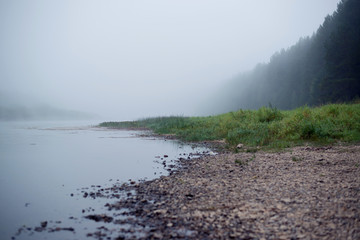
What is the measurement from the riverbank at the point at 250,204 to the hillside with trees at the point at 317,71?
2514 centimetres

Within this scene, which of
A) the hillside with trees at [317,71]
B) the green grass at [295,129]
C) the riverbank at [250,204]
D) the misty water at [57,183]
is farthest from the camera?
the hillside with trees at [317,71]

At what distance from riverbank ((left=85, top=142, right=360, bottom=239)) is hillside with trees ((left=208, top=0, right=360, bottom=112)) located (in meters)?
25.1

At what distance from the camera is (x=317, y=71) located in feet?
205

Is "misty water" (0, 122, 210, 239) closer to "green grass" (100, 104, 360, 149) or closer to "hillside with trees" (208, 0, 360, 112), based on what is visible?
"green grass" (100, 104, 360, 149)

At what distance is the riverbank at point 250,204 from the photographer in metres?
5.27

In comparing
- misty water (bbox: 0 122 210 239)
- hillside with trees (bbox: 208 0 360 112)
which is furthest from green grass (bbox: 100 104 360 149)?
hillside with trees (bbox: 208 0 360 112)

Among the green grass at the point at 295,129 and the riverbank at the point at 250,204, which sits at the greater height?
the green grass at the point at 295,129

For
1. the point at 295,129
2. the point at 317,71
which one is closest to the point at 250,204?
the point at 295,129

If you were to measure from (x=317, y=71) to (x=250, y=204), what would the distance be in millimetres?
65052

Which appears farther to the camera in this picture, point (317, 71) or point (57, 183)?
point (317, 71)

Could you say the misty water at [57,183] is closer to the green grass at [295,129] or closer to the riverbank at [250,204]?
the riverbank at [250,204]

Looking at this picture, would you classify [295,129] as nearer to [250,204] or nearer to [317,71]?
[250,204]

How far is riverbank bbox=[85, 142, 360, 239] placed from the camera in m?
5.27

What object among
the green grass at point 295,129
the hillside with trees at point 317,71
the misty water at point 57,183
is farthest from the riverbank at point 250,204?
the hillside with trees at point 317,71
